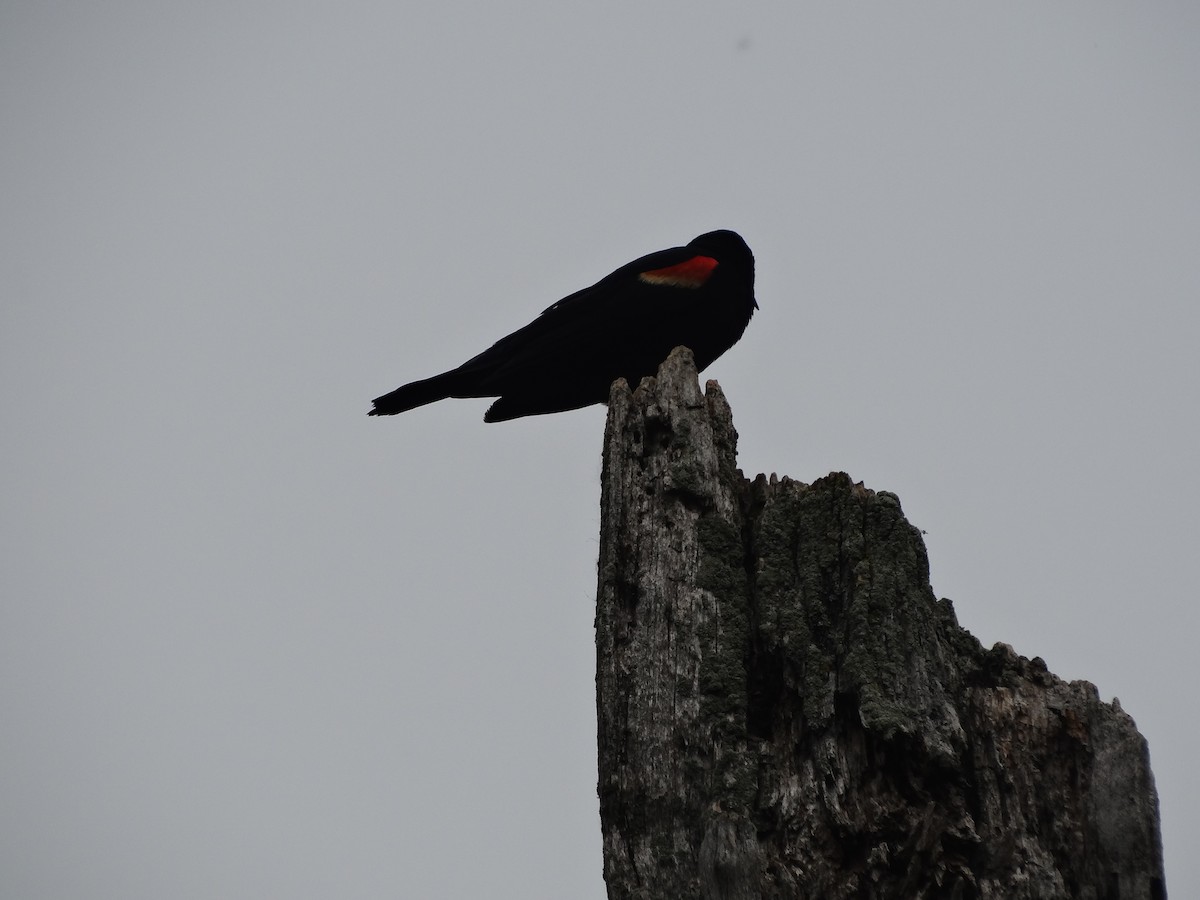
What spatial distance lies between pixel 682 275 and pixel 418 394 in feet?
5.87

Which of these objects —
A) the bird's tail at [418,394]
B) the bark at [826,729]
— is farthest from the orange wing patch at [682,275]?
the bark at [826,729]

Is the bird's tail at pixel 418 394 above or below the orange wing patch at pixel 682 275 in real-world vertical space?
below

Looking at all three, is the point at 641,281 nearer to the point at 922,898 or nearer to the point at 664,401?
the point at 664,401

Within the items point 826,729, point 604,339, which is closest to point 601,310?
point 604,339

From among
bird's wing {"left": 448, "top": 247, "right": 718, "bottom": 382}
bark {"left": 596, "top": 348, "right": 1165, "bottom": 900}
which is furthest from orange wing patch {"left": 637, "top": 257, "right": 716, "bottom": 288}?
bark {"left": 596, "top": 348, "right": 1165, "bottom": 900}

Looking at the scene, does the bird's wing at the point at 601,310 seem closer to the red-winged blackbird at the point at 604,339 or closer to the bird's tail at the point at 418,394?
the red-winged blackbird at the point at 604,339

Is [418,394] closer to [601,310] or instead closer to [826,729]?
[601,310]

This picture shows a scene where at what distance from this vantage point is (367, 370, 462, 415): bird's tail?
21.4ft

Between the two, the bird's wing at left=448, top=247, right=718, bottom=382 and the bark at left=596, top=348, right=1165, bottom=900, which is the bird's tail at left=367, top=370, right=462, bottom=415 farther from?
the bark at left=596, top=348, right=1165, bottom=900

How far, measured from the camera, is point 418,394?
259 inches

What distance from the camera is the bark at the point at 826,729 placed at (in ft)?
9.43

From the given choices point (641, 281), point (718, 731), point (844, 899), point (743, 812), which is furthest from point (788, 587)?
point (641, 281)

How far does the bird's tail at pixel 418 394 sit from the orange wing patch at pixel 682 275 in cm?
132

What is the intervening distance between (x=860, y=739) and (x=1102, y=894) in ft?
2.39
